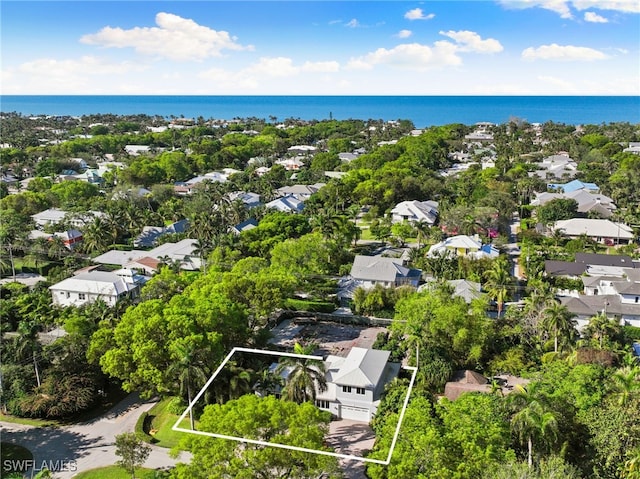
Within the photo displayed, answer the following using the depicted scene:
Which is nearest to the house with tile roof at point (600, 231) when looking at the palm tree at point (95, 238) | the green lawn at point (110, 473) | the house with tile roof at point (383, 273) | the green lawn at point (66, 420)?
the house with tile roof at point (383, 273)

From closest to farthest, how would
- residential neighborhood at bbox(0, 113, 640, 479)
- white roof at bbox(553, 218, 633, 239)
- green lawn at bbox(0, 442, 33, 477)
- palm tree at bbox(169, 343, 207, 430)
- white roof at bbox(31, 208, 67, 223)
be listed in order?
1. residential neighborhood at bbox(0, 113, 640, 479)
2. green lawn at bbox(0, 442, 33, 477)
3. palm tree at bbox(169, 343, 207, 430)
4. white roof at bbox(553, 218, 633, 239)
5. white roof at bbox(31, 208, 67, 223)

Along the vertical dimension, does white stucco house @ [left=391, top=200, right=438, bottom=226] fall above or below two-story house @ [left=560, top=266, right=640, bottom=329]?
above

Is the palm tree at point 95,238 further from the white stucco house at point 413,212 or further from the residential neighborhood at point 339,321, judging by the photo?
the white stucco house at point 413,212

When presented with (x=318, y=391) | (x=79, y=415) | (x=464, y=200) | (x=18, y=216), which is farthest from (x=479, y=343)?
(x=18, y=216)

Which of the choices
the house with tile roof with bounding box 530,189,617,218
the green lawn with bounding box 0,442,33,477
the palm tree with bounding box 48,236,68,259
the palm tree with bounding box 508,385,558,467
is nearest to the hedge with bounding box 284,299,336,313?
the green lawn with bounding box 0,442,33,477

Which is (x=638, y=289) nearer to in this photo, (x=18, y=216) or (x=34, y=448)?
(x=34, y=448)

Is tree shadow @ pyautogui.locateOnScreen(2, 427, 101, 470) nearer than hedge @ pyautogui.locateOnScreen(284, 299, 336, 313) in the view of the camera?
Yes

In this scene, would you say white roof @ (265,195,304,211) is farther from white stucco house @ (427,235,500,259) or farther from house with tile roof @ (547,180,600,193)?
house with tile roof @ (547,180,600,193)
